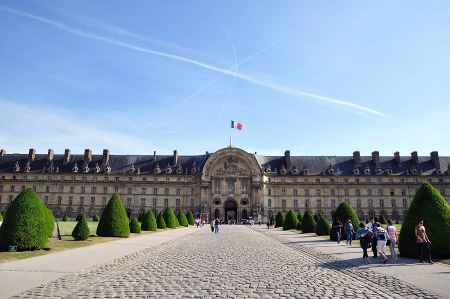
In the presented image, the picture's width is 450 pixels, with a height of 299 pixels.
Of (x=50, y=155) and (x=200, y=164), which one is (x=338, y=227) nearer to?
(x=200, y=164)

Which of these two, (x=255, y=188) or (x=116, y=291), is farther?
(x=255, y=188)

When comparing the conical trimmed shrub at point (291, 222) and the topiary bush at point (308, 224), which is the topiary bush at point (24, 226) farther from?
the conical trimmed shrub at point (291, 222)

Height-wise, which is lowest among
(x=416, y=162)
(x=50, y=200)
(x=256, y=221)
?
(x=256, y=221)

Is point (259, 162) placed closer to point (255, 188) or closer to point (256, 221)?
point (255, 188)

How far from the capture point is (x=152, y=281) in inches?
377

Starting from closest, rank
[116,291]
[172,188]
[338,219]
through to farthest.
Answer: [116,291], [338,219], [172,188]

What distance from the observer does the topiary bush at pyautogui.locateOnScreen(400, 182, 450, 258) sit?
14.0 m

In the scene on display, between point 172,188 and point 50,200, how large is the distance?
2657 cm

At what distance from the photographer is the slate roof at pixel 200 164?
72.4 meters

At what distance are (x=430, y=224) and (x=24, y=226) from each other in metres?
19.1

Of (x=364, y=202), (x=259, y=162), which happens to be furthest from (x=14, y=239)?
(x=364, y=202)

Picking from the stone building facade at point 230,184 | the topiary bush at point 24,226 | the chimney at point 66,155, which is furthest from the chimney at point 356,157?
the topiary bush at point 24,226

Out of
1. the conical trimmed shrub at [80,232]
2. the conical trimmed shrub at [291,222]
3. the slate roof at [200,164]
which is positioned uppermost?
the slate roof at [200,164]

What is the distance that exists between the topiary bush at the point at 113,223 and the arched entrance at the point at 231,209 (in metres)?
44.2
